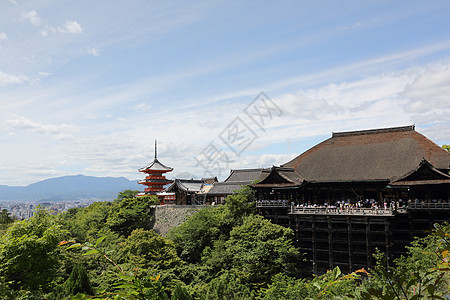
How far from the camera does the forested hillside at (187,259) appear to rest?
18062 mm

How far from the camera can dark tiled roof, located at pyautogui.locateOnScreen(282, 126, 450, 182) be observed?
25750mm

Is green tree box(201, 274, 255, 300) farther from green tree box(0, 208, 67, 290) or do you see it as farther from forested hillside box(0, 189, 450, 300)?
green tree box(0, 208, 67, 290)

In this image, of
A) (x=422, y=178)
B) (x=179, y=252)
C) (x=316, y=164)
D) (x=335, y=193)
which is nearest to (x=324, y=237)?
(x=335, y=193)

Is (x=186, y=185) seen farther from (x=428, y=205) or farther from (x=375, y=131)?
(x=428, y=205)

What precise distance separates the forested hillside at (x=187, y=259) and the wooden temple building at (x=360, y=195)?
1713mm

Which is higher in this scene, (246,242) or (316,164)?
(316,164)

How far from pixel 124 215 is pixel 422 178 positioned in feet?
98.0

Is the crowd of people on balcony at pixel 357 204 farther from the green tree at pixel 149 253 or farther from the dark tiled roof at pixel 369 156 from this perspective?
the green tree at pixel 149 253

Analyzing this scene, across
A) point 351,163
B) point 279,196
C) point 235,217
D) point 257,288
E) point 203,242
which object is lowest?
point 257,288

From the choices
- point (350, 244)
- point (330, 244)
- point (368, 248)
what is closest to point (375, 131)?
point (350, 244)

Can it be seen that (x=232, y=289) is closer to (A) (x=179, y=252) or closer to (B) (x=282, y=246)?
(B) (x=282, y=246)

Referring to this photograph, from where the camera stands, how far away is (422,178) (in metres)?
23.5

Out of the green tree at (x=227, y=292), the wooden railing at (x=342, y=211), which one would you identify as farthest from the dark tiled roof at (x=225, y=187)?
the green tree at (x=227, y=292)

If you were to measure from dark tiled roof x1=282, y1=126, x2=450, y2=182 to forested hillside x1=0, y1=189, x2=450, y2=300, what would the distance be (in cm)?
593
